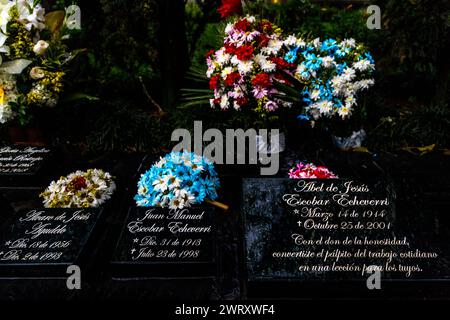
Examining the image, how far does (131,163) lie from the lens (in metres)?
2.96

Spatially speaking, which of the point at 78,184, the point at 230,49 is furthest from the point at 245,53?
the point at 78,184

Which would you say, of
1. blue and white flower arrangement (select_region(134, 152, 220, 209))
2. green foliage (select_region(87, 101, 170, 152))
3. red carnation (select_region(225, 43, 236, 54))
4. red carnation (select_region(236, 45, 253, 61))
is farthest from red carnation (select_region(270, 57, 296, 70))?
green foliage (select_region(87, 101, 170, 152))

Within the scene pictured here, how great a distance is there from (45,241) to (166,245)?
551mm

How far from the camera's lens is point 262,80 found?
265 centimetres

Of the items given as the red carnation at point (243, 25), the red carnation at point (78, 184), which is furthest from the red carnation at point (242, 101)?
the red carnation at point (78, 184)

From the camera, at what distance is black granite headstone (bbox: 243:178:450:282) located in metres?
1.64

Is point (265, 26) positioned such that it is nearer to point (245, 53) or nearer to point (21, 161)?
point (245, 53)

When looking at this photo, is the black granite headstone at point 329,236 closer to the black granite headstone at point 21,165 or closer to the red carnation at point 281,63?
the red carnation at point 281,63

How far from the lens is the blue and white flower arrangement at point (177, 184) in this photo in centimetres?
209

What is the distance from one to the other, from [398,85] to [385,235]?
3771 millimetres

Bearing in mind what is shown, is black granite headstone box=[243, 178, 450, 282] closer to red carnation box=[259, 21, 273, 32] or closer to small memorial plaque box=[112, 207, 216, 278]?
small memorial plaque box=[112, 207, 216, 278]

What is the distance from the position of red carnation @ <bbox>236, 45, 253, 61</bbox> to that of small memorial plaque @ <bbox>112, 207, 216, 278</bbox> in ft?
3.94

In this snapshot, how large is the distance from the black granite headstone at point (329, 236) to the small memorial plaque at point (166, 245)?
19 centimetres

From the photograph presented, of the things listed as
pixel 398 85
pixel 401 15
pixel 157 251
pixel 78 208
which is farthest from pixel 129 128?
pixel 398 85
